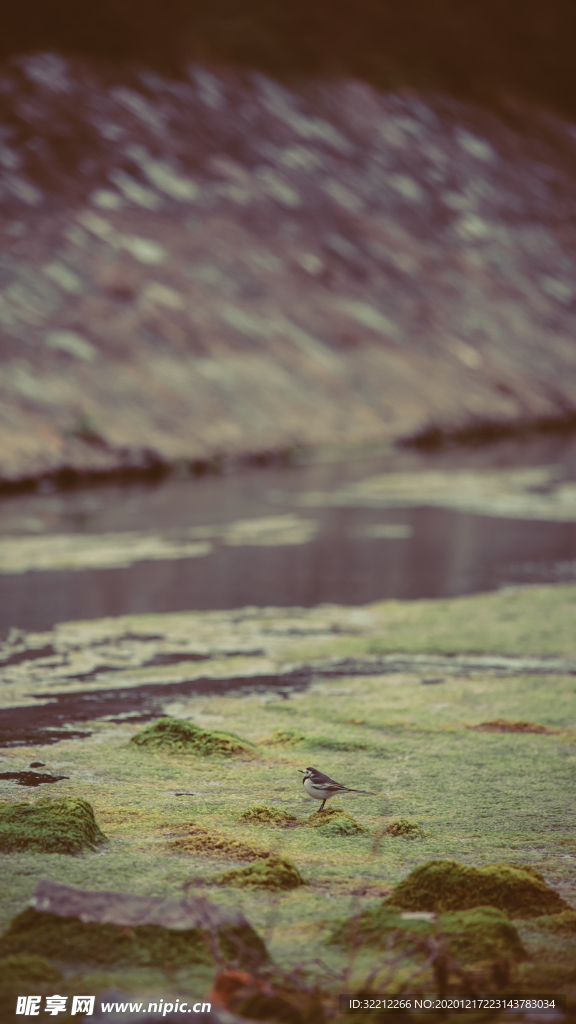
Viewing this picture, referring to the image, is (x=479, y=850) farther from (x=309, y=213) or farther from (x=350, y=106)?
(x=350, y=106)

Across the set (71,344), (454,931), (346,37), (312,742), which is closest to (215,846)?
(454,931)

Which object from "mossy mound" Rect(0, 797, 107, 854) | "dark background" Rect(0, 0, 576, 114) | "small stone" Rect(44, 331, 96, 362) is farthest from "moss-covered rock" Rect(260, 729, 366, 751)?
"dark background" Rect(0, 0, 576, 114)

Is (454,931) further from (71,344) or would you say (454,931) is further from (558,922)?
(71,344)

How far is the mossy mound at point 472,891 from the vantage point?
13.1 feet

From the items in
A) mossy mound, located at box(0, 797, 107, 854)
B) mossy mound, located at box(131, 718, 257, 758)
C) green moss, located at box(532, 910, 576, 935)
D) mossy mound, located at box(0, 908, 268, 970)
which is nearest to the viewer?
mossy mound, located at box(0, 908, 268, 970)

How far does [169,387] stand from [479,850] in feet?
61.4

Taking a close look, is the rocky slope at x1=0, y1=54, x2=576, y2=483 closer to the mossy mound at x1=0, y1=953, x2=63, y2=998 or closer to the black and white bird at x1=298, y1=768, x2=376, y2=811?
the black and white bird at x1=298, y1=768, x2=376, y2=811

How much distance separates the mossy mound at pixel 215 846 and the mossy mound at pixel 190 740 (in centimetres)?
121

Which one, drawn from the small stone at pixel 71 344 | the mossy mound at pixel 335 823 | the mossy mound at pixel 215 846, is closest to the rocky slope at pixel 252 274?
the small stone at pixel 71 344

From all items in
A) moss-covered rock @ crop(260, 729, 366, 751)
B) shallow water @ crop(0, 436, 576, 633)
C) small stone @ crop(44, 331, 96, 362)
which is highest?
moss-covered rock @ crop(260, 729, 366, 751)

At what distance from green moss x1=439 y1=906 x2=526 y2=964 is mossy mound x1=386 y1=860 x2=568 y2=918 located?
0.54ft

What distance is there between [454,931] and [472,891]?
1.15ft

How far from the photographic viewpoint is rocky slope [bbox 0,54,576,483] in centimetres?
2180

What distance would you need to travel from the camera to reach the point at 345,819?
4895 mm
